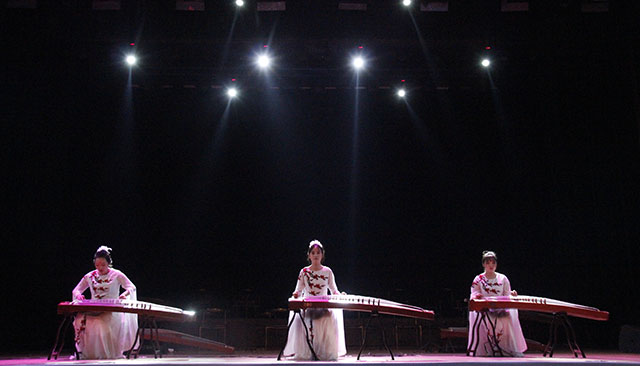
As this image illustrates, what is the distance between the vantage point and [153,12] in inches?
294

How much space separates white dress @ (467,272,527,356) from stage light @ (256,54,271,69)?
4291 millimetres

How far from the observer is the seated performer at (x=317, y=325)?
5523 mm

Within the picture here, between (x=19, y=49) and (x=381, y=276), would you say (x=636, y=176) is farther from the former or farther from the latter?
(x=19, y=49)

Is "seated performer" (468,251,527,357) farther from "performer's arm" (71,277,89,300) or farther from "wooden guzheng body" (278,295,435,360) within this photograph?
"performer's arm" (71,277,89,300)

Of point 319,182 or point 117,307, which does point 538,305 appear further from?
point 319,182

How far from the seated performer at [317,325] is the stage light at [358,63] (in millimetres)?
3515

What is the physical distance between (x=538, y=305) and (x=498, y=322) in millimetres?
806

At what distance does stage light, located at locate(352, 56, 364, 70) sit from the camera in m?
8.38

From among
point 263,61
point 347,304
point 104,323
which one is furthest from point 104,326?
point 263,61

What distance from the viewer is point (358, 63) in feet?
28.0

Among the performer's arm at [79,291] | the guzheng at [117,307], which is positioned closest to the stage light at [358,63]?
the guzheng at [117,307]

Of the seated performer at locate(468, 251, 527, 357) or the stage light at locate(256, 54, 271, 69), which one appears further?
the stage light at locate(256, 54, 271, 69)

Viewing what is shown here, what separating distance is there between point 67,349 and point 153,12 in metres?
5.25

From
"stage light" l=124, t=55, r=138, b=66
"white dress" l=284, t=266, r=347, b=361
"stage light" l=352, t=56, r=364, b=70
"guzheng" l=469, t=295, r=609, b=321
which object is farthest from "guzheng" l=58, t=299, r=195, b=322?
"stage light" l=352, t=56, r=364, b=70
